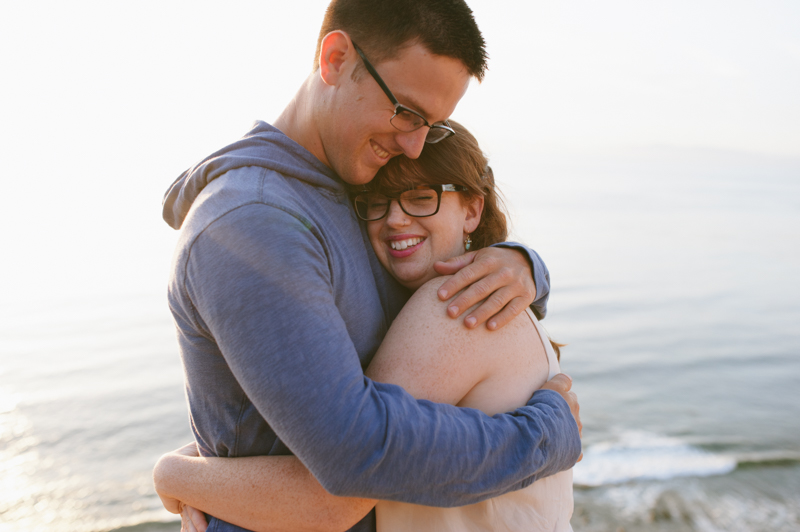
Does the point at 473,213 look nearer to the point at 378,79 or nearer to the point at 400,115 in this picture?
the point at 400,115

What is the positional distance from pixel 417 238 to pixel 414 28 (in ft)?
2.45

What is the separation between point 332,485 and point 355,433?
0.15 m

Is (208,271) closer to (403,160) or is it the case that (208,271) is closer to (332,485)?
(332,485)

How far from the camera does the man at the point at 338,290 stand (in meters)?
1.24

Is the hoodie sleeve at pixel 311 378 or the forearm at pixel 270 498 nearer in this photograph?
the hoodie sleeve at pixel 311 378

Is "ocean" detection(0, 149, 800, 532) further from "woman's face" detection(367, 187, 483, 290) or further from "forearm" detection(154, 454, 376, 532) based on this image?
"forearm" detection(154, 454, 376, 532)

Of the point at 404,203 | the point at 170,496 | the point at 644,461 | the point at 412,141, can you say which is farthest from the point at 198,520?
the point at 644,461

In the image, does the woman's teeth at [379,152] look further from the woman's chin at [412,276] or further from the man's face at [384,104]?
the woman's chin at [412,276]

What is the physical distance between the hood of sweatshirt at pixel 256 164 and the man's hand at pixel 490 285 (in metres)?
0.51

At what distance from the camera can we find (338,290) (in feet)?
5.32

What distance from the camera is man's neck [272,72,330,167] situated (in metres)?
1.87

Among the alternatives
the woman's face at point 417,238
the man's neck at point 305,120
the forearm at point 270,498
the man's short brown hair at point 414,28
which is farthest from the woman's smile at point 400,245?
the forearm at point 270,498

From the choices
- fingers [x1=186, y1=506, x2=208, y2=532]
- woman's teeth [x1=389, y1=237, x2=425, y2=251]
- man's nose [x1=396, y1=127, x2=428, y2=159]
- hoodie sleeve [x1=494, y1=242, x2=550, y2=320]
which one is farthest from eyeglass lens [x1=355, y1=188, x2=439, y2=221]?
fingers [x1=186, y1=506, x2=208, y2=532]

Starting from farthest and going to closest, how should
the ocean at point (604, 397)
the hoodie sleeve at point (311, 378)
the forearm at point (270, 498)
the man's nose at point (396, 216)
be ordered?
the ocean at point (604, 397), the man's nose at point (396, 216), the forearm at point (270, 498), the hoodie sleeve at point (311, 378)
